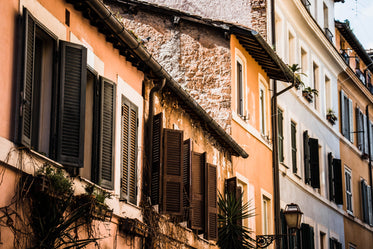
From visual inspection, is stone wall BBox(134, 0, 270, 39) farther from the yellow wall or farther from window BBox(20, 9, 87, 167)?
window BBox(20, 9, 87, 167)

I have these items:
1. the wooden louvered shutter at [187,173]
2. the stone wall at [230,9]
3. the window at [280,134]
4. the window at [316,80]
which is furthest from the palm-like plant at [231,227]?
the window at [316,80]

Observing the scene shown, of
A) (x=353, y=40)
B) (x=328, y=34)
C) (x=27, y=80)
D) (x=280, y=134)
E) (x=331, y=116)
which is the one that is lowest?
(x=27, y=80)

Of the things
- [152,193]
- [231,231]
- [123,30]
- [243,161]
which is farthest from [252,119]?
[123,30]

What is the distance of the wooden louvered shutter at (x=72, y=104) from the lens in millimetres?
10211

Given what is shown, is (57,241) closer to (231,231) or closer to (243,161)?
(231,231)

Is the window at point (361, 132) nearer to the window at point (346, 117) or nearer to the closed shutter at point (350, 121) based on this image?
the closed shutter at point (350, 121)

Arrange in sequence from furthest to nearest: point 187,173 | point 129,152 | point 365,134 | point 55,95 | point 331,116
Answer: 1. point 365,134
2. point 331,116
3. point 187,173
4. point 129,152
5. point 55,95

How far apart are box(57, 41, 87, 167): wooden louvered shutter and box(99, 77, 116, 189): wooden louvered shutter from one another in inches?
44.6

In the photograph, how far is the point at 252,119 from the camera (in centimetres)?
2177

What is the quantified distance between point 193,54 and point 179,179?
690 centimetres

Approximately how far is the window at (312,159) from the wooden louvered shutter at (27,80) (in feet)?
59.4

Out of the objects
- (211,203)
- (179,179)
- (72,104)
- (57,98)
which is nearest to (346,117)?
(211,203)

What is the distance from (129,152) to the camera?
13.1 meters

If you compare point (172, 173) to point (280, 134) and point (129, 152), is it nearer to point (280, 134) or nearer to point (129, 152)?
point (129, 152)
